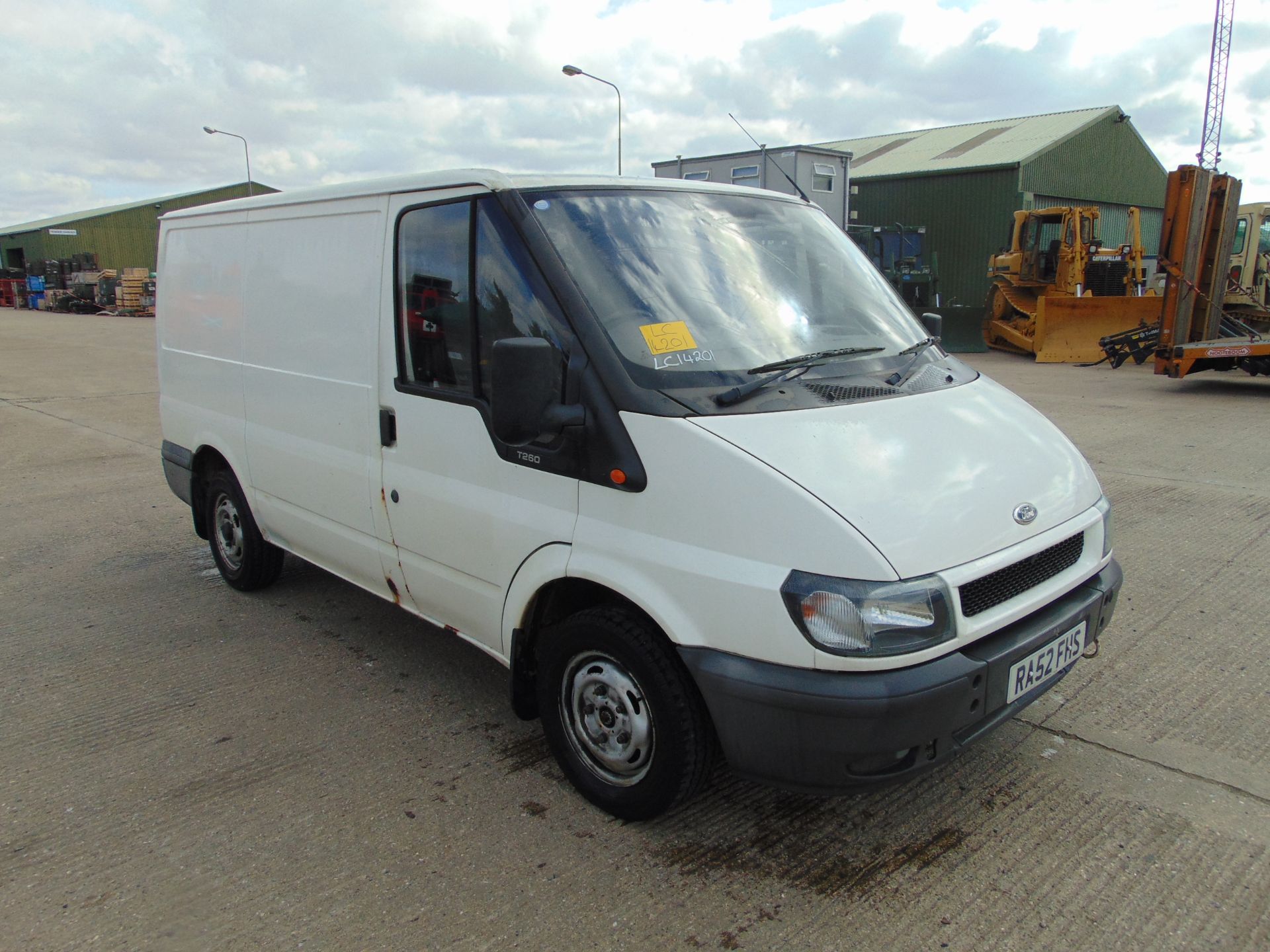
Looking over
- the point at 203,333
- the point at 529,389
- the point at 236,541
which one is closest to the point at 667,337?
the point at 529,389

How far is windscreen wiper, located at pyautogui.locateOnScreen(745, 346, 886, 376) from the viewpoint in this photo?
283cm

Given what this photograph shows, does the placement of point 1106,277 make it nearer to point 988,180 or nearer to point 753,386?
point 988,180

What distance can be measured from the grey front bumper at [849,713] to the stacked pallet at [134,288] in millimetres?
43160

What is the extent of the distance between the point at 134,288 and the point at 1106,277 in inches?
1474

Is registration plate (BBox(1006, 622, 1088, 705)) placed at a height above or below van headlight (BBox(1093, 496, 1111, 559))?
below

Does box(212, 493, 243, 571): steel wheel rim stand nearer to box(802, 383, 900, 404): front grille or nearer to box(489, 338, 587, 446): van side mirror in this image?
box(489, 338, 587, 446): van side mirror

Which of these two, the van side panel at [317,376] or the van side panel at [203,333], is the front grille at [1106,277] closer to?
the van side panel at [203,333]

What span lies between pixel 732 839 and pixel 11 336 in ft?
98.4

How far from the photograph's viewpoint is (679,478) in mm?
2492

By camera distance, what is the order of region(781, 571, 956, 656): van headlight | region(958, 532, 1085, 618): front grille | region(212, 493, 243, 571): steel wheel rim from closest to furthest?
region(781, 571, 956, 656): van headlight < region(958, 532, 1085, 618): front grille < region(212, 493, 243, 571): steel wheel rim

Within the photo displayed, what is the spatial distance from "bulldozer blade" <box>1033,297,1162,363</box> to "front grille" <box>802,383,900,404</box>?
15.3 m

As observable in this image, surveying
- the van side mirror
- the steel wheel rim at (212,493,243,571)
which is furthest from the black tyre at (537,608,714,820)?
the steel wheel rim at (212,493,243,571)

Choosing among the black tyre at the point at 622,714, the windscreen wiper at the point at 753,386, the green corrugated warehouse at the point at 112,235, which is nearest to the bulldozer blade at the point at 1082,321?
the windscreen wiper at the point at 753,386

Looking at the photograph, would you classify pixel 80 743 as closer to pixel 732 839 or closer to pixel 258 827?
pixel 258 827
